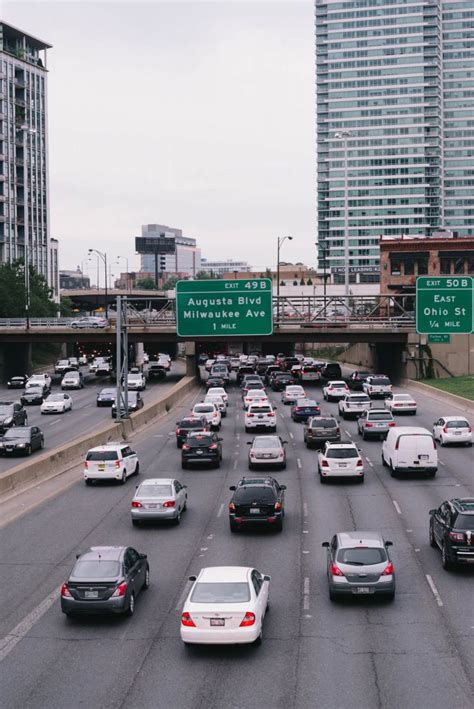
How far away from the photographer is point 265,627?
18.7m

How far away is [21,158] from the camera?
14775 centimetres

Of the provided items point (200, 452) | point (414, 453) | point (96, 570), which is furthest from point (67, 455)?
point (96, 570)

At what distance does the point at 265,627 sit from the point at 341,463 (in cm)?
1728

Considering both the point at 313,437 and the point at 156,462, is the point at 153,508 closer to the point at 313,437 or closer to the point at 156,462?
the point at 156,462

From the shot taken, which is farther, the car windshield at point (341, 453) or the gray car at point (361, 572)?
the car windshield at point (341, 453)

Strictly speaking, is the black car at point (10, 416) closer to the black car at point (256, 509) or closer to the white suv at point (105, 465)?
the white suv at point (105, 465)

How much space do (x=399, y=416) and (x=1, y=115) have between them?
334ft

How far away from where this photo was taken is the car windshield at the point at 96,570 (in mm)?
19109

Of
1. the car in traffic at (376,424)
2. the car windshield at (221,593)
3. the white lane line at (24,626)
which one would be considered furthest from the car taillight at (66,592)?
the car in traffic at (376,424)

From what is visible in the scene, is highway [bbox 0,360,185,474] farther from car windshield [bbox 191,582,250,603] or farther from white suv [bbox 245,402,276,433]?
car windshield [bbox 191,582,250,603]

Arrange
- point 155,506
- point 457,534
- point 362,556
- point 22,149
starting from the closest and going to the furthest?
point 362,556 → point 457,534 → point 155,506 → point 22,149

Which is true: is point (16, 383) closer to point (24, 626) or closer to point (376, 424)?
point (376, 424)

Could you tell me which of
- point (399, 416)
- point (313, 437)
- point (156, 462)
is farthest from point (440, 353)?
point (156, 462)

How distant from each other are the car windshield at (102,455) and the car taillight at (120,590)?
17273 mm
